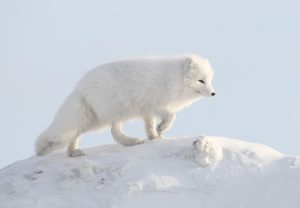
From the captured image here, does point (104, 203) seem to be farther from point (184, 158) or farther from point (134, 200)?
point (184, 158)

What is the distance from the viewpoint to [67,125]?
970 cm

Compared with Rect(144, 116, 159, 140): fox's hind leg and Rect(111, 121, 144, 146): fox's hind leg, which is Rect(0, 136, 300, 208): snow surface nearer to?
Rect(111, 121, 144, 146): fox's hind leg

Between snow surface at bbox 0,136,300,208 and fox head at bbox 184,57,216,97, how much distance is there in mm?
1295

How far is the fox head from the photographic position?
1029 cm

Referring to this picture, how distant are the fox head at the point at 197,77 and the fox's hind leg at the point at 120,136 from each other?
128 cm

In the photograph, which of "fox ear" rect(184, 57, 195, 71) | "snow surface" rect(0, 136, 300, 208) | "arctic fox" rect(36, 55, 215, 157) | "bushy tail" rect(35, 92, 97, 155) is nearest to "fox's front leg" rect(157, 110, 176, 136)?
"arctic fox" rect(36, 55, 215, 157)

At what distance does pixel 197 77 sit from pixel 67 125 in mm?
2291

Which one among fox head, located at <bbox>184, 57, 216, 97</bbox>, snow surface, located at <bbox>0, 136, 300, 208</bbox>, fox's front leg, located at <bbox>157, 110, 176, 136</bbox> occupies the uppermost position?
fox head, located at <bbox>184, 57, 216, 97</bbox>

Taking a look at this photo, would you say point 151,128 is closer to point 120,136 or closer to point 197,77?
point 120,136

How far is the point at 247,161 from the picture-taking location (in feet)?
28.1

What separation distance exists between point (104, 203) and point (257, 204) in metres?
1.86

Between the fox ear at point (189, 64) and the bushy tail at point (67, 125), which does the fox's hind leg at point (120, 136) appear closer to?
the bushy tail at point (67, 125)

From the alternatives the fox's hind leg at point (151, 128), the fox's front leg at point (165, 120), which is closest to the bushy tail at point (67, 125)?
the fox's hind leg at point (151, 128)

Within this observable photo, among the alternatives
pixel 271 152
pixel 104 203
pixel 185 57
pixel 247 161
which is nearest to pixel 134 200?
pixel 104 203
